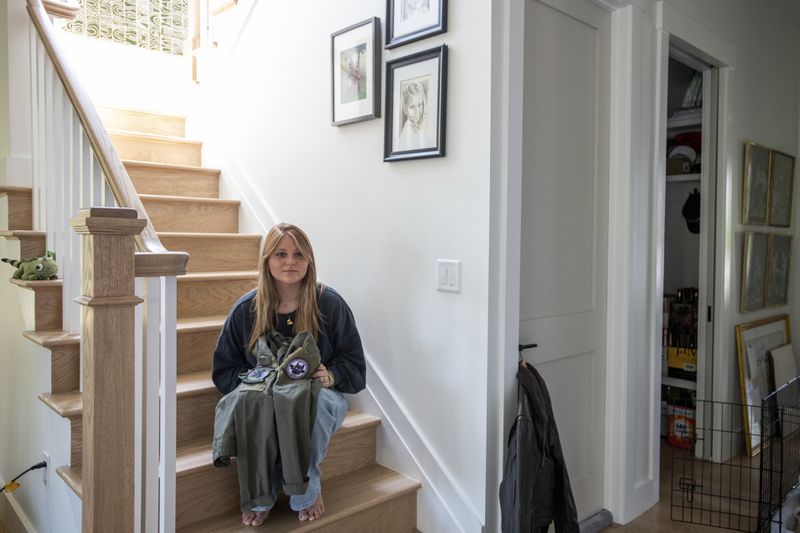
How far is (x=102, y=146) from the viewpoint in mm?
2078

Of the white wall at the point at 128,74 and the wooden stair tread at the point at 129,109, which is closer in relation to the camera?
the wooden stair tread at the point at 129,109

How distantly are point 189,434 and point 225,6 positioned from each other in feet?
7.70

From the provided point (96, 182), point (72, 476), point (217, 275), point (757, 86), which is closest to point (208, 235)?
point (217, 275)

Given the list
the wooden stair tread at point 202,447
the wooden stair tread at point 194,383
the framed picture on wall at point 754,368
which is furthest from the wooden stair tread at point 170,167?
the framed picture on wall at point 754,368

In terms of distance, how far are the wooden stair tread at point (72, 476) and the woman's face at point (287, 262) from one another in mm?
899

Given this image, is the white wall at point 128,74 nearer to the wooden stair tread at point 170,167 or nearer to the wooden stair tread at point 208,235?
the wooden stair tread at point 170,167

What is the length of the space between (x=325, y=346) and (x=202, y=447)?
567 millimetres

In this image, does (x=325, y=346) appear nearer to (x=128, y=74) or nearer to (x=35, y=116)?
(x=35, y=116)

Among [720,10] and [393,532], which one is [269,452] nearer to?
[393,532]

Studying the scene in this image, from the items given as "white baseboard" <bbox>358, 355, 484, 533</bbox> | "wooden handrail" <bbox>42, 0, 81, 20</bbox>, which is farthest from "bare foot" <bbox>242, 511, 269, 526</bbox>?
"wooden handrail" <bbox>42, 0, 81, 20</bbox>

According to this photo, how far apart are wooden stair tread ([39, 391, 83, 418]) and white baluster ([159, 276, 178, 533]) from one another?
563mm

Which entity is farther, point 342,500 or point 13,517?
point 13,517

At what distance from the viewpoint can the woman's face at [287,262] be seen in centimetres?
221

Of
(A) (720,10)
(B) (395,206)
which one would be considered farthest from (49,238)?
(A) (720,10)
